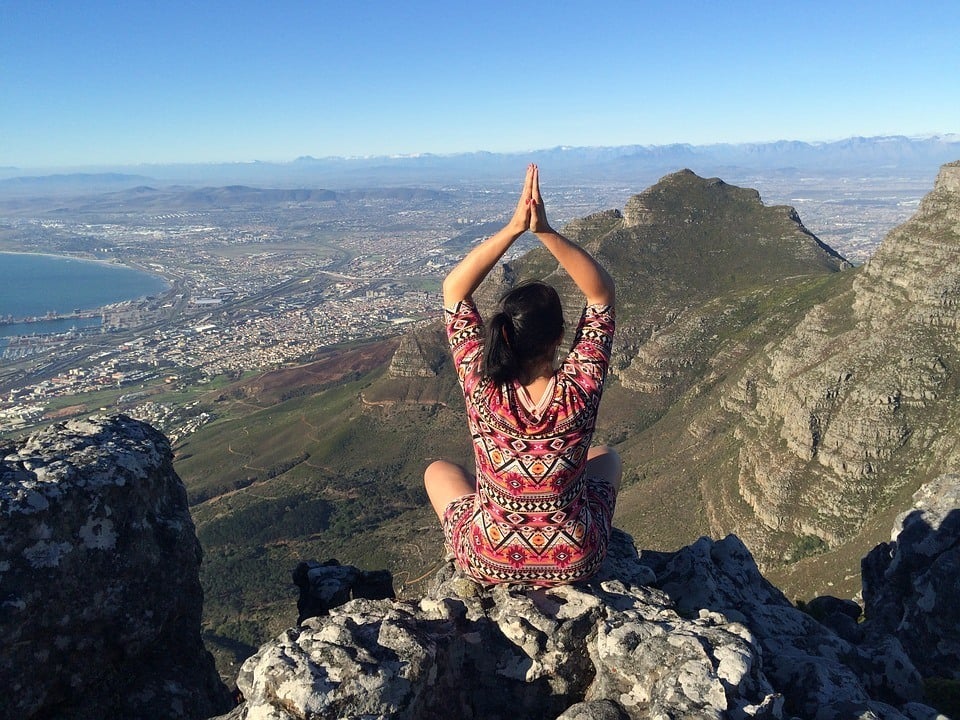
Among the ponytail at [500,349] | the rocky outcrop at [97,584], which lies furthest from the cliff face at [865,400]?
the rocky outcrop at [97,584]

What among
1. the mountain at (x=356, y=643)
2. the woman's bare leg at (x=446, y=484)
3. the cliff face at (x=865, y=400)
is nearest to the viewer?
the mountain at (x=356, y=643)

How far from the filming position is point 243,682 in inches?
201

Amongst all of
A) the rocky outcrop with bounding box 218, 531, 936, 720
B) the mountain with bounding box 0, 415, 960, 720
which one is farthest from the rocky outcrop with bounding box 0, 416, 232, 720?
the rocky outcrop with bounding box 218, 531, 936, 720

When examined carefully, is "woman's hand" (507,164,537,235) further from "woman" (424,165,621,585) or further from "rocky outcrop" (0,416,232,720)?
"rocky outcrop" (0,416,232,720)

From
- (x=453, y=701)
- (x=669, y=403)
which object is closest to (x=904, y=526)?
(x=453, y=701)

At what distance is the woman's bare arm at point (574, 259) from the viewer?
545cm

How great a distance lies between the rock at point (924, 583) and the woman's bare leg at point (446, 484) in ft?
23.3

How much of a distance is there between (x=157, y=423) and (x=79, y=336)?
87192mm

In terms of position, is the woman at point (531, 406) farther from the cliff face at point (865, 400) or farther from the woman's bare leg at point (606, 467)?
the cliff face at point (865, 400)

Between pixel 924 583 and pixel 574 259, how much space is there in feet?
31.0

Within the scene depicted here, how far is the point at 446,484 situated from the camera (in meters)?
7.79

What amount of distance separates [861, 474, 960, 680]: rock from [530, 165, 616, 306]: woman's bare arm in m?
7.88

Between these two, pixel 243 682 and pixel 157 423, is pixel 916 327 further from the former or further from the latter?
pixel 157 423

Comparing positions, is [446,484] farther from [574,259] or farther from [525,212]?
[525,212]
